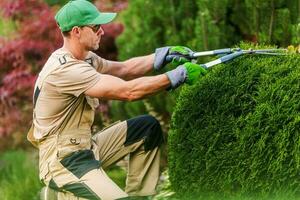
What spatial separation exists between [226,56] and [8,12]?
5.48 m

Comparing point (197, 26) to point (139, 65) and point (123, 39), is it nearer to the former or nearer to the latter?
point (123, 39)

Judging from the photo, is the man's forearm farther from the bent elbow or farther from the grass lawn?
the grass lawn

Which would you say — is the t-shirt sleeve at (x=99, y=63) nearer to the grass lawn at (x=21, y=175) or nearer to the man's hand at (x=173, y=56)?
the man's hand at (x=173, y=56)

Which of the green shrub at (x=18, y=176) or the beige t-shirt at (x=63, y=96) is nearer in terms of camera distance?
the beige t-shirt at (x=63, y=96)

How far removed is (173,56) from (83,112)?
753mm

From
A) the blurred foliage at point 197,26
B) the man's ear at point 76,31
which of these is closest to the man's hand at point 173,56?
the man's ear at point 76,31

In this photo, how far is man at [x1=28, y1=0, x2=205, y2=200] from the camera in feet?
16.1

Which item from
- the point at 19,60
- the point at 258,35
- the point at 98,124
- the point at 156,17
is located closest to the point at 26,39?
the point at 19,60

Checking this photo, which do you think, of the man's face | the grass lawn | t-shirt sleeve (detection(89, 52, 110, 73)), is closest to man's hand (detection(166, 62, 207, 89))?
the man's face

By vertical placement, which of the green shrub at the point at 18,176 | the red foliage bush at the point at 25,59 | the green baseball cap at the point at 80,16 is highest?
the green baseball cap at the point at 80,16

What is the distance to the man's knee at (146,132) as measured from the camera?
550cm

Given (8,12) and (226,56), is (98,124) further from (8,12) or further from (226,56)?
(226,56)

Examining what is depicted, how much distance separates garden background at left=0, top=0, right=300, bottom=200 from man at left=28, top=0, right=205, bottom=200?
393mm

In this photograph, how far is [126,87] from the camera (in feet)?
16.0
